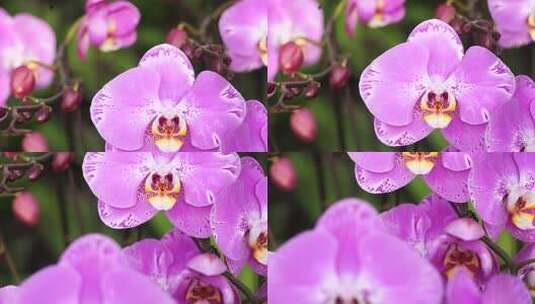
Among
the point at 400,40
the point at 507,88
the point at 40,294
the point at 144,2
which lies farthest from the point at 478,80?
the point at 40,294

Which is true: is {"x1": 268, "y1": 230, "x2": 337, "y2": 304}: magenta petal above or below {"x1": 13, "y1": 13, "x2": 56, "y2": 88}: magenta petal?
below

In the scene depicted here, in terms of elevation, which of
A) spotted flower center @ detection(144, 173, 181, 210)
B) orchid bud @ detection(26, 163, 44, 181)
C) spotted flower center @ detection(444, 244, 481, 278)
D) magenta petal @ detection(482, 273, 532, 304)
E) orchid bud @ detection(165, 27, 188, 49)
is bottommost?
magenta petal @ detection(482, 273, 532, 304)

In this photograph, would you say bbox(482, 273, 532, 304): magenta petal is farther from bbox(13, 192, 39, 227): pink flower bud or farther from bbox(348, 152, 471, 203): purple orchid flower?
bbox(13, 192, 39, 227): pink flower bud

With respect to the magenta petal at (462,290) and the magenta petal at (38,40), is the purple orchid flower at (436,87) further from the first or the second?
the magenta petal at (38,40)

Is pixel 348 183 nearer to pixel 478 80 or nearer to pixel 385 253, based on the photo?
pixel 385 253

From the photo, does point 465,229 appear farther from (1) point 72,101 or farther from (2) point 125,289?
(1) point 72,101

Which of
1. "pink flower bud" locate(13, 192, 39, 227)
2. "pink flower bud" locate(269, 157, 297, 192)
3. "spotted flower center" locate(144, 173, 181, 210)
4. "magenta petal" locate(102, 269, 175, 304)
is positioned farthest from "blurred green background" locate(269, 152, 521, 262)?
"pink flower bud" locate(13, 192, 39, 227)
